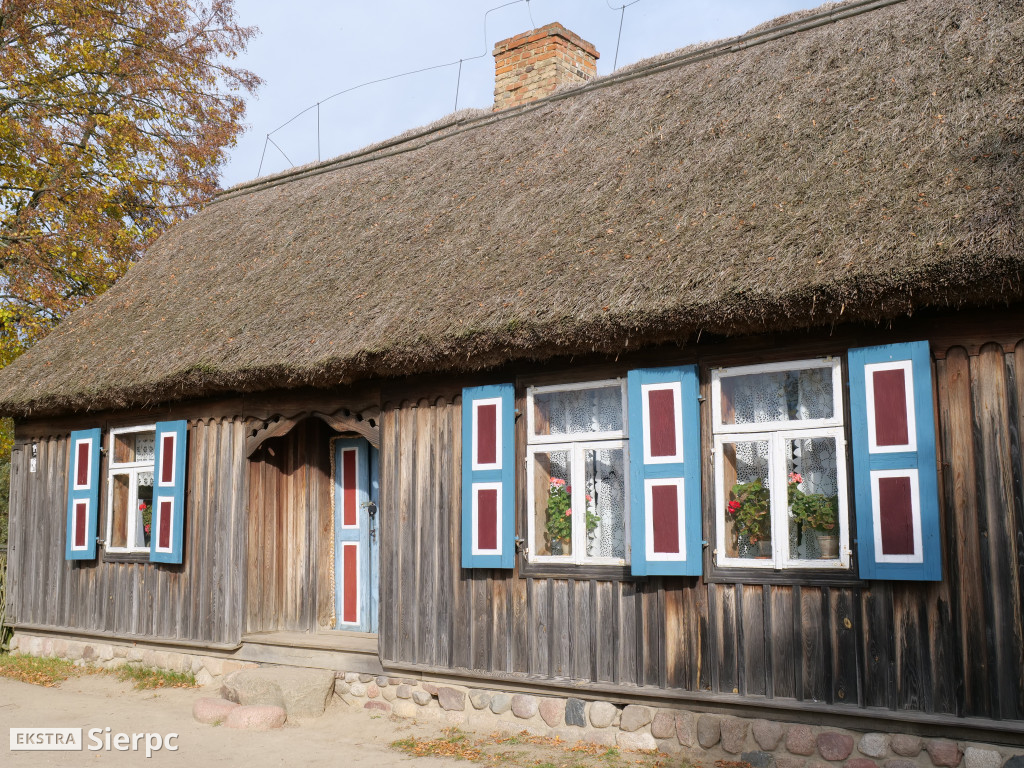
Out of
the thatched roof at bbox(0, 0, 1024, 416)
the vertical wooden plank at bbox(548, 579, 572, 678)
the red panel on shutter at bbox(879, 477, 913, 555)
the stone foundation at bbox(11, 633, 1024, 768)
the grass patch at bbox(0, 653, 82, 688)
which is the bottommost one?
the grass patch at bbox(0, 653, 82, 688)

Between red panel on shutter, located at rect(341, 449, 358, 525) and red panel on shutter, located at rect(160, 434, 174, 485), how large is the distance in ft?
5.38

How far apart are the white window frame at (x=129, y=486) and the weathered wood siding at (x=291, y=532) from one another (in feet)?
4.28

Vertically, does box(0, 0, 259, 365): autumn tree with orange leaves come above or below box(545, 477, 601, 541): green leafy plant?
above

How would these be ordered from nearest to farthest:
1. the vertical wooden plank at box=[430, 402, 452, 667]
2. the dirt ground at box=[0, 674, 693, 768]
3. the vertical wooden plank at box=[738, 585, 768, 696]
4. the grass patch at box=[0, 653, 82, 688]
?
the vertical wooden plank at box=[738, 585, 768, 696] → the dirt ground at box=[0, 674, 693, 768] → the vertical wooden plank at box=[430, 402, 452, 667] → the grass patch at box=[0, 653, 82, 688]

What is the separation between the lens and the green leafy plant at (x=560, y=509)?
22.7 feet

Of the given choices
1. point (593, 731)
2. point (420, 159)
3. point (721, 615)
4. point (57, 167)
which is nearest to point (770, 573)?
point (721, 615)

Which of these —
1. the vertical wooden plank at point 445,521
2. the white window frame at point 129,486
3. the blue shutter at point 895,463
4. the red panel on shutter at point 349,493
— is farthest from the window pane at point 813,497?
the white window frame at point 129,486

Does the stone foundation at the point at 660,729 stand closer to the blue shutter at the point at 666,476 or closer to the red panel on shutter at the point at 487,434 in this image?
the blue shutter at the point at 666,476

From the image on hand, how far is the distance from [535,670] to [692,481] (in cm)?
186

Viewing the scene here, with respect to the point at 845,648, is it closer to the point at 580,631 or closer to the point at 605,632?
the point at 605,632

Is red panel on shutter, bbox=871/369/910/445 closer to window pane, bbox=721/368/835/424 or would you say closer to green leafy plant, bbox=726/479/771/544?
window pane, bbox=721/368/835/424

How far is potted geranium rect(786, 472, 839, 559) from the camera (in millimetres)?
5766

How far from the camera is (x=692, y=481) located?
243 inches

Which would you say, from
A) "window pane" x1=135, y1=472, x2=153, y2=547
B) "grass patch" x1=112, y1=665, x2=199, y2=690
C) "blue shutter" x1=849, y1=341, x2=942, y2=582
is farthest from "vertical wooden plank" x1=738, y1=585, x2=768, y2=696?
"window pane" x1=135, y1=472, x2=153, y2=547
